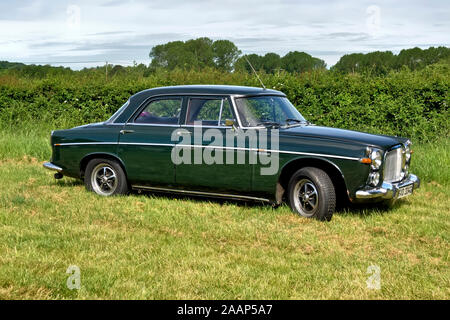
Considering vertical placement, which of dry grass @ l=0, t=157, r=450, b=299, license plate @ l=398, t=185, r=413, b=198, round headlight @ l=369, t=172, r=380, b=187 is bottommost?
dry grass @ l=0, t=157, r=450, b=299

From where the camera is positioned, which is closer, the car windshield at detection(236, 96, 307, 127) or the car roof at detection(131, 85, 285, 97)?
the car windshield at detection(236, 96, 307, 127)

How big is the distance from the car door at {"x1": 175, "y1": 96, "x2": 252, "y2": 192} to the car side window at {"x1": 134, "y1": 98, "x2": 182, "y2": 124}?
208 mm

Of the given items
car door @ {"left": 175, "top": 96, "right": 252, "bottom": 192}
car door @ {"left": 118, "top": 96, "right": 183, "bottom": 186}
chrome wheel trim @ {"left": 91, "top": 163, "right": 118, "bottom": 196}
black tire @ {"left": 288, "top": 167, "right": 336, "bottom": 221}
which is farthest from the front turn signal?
chrome wheel trim @ {"left": 91, "top": 163, "right": 118, "bottom": 196}

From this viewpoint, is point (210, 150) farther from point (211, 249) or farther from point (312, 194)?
point (211, 249)

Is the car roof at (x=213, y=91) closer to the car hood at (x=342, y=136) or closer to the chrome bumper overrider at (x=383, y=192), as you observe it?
the car hood at (x=342, y=136)

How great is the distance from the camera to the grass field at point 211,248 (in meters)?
5.16

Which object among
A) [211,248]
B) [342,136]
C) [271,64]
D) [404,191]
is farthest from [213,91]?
[271,64]

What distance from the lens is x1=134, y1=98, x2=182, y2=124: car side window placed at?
873 centimetres

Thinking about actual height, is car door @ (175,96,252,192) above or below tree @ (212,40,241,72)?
below

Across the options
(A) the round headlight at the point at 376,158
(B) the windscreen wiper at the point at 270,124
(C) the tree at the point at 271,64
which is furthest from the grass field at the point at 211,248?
(C) the tree at the point at 271,64

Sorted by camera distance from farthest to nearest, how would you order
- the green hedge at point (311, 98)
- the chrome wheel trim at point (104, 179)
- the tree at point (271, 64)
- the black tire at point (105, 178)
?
the tree at point (271, 64) → the green hedge at point (311, 98) → the chrome wheel trim at point (104, 179) → the black tire at point (105, 178)

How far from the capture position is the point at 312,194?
305 inches

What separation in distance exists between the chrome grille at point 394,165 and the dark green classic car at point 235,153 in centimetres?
1

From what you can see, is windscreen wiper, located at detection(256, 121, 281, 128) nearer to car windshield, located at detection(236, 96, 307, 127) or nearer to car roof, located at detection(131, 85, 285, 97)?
car windshield, located at detection(236, 96, 307, 127)
